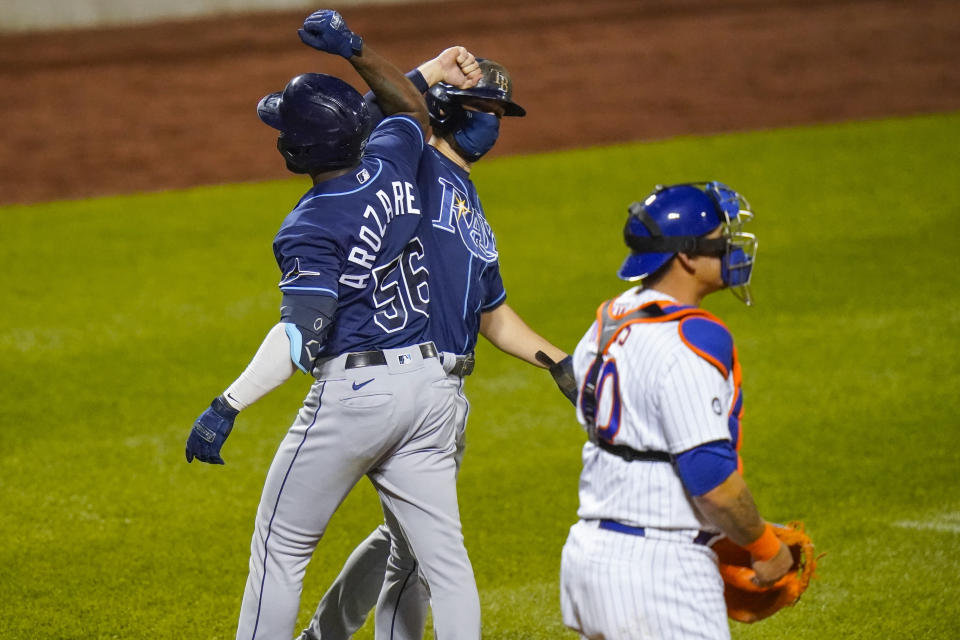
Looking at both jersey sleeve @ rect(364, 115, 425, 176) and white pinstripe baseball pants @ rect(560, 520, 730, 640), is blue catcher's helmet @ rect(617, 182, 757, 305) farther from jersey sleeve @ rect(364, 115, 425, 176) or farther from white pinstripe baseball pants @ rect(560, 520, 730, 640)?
jersey sleeve @ rect(364, 115, 425, 176)

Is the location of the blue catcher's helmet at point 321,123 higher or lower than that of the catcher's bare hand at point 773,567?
higher

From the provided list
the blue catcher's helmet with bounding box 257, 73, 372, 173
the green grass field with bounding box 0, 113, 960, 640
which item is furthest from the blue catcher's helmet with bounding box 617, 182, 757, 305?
the green grass field with bounding box 0, 113, 960, 640

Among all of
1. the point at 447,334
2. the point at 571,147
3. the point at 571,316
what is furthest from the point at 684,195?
the point at 571,147

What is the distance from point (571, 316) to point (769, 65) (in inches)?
370

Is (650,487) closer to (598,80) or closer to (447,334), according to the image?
(447,334)

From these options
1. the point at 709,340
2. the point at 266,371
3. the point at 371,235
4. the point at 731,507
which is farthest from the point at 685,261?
the point at 266,371

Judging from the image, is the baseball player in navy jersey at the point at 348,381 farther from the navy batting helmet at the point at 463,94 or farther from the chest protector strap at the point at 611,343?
the chest protector strap at the point at 611,343

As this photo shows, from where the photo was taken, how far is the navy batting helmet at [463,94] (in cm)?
385

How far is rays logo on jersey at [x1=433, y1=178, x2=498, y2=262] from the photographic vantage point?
3713mm

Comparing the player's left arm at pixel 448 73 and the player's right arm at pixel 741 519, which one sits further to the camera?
the player's left arm at pixel 448 73

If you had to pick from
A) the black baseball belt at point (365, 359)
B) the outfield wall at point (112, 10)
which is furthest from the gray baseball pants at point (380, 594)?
the outfield wall at point (112, 10)

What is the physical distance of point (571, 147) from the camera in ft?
42.6

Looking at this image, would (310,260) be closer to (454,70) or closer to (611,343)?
(611,343)

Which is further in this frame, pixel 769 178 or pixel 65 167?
pixel 65 167
